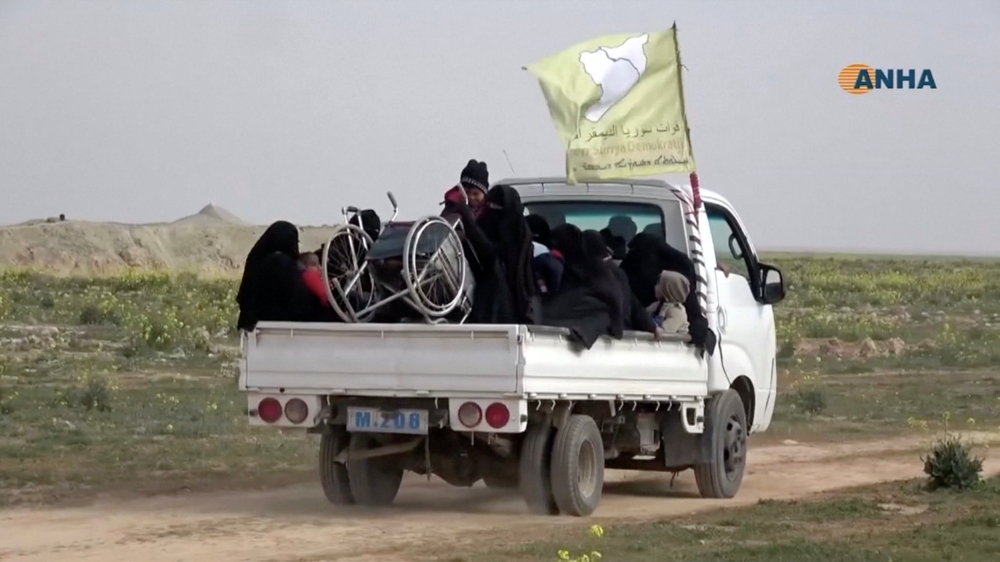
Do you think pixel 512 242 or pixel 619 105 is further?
pixel 619 105

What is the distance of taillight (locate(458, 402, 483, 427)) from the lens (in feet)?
33.8

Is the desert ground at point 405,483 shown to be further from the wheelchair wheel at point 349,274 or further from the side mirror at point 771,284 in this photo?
the side mirror at point 771,284

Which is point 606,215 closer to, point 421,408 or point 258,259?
point 258,259

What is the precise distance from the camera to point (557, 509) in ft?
36.8

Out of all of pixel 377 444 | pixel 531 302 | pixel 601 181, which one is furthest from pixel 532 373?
pixel 601 181

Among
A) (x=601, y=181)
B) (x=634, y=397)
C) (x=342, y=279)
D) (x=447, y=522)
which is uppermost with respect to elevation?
(x=601, y=181)

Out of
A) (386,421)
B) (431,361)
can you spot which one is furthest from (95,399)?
(431,361)

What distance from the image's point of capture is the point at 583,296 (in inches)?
440

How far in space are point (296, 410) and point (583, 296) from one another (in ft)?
6.68

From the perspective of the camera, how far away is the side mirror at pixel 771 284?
45.0 feet

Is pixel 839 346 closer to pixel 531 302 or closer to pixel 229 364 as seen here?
pixel 229 364

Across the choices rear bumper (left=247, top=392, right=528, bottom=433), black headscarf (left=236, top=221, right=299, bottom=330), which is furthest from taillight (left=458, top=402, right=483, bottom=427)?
black headscarf (left=236, top=221, right=299, bottom=330)

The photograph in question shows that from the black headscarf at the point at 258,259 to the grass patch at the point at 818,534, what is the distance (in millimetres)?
2657

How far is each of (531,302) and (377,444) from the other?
59.3 inches
